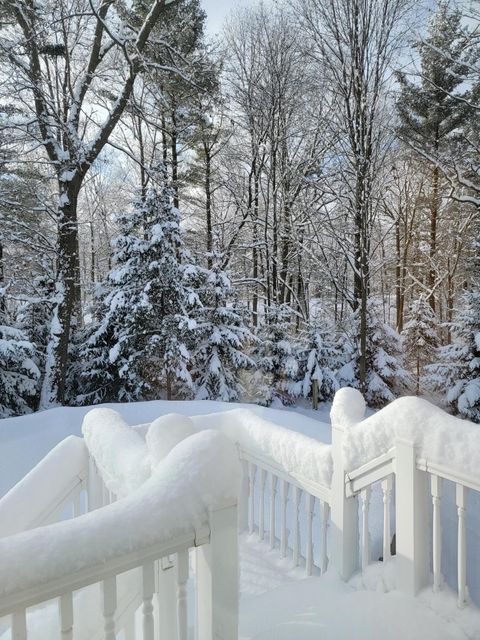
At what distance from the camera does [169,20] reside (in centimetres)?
940

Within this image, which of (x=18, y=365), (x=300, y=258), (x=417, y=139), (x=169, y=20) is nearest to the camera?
(x=18, y=365)

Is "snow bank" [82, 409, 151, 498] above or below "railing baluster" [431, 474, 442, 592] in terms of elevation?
above

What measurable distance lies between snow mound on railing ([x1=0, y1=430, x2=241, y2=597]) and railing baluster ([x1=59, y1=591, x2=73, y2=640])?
0.26ft

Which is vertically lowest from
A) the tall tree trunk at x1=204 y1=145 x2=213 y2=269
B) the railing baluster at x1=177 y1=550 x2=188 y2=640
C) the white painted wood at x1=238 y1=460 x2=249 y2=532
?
the white painted wood at x1=238 y1=460 x2=249 y2=532

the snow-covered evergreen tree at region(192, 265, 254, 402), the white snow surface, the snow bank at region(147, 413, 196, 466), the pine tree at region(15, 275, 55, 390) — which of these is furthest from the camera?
the pine tree at region(15, 275, 55, 390)

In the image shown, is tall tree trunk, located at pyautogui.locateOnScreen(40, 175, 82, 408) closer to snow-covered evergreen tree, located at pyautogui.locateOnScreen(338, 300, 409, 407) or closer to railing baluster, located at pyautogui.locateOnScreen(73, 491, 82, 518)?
snow-covered evergreen tree, located at pyautogui.locateOnScreen(338, 300, 409, 407)

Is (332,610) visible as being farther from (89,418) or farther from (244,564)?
(89,418)

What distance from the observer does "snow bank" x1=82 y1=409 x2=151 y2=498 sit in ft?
4.99

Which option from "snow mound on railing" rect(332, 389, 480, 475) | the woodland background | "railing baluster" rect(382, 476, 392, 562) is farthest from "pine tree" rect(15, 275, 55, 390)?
"railing baluster" rect(382, 476, 392, 562)

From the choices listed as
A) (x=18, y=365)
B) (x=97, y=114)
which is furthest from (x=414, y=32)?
(x=18, y=365)

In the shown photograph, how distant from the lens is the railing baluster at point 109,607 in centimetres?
99

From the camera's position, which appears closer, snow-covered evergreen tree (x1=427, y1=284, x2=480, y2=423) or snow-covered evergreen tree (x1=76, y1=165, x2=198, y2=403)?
snow-covered evergreen tree (x1=76, y1=165, x2=198, y2=403)

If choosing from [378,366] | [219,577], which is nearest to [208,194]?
[378,366]

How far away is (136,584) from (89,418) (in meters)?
0.94
